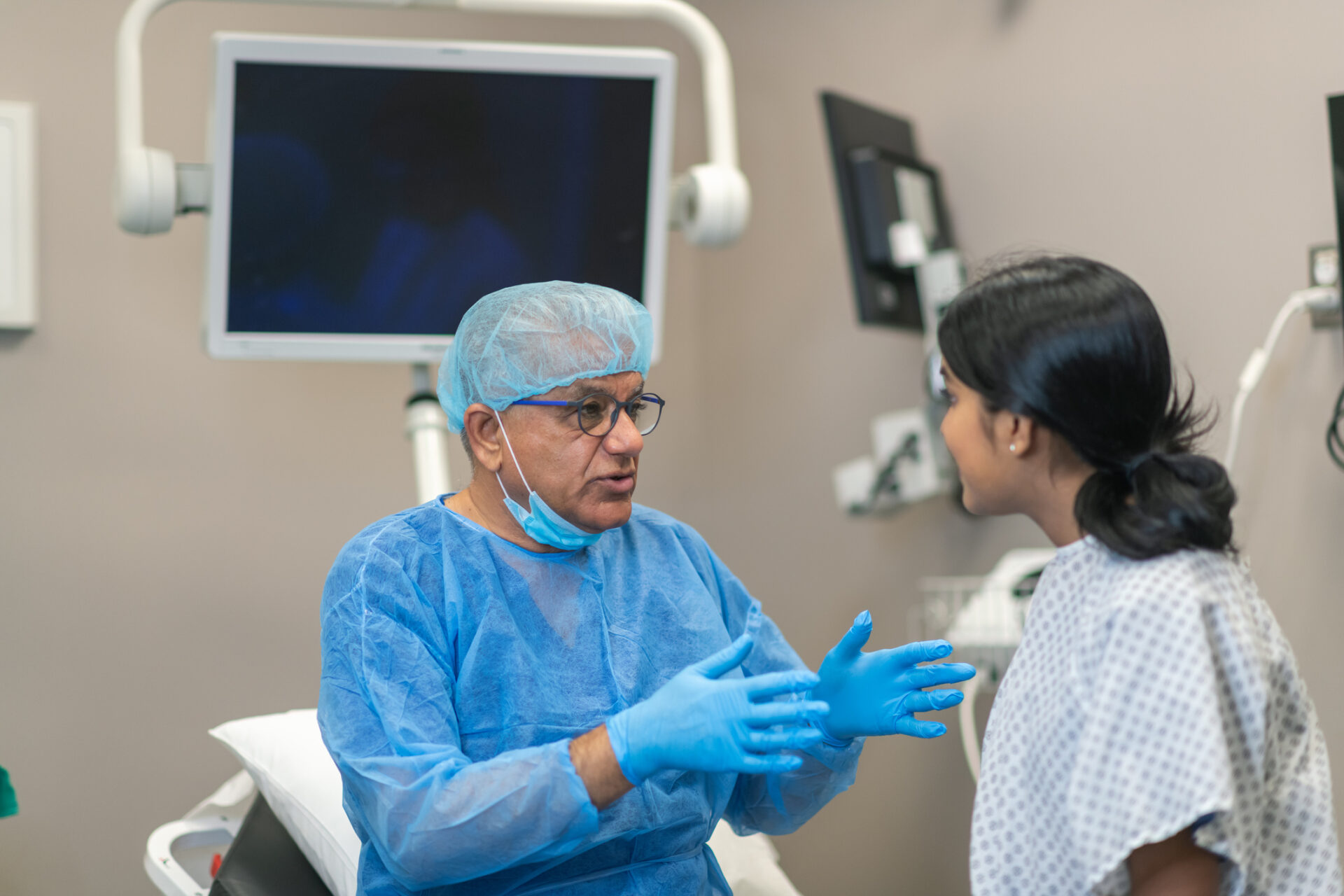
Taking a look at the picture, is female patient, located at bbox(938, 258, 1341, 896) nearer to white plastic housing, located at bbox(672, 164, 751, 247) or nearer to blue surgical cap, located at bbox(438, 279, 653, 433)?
blue surgical cap, located at bbox(438, 279, 653, 433)

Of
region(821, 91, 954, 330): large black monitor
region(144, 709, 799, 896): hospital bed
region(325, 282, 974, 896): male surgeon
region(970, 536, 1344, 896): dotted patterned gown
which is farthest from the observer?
region(821, 91, 954, 330): large black monitor

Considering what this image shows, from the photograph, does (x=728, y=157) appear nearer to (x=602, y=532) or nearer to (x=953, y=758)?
(x=602, y=532)

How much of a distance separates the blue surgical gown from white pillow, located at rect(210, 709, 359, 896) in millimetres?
232

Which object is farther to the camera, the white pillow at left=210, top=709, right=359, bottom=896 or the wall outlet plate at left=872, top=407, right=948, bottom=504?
the wall outlet plate at left=872, top=407, right=948, bottom=504

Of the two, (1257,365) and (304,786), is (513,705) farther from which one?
(1257,365)

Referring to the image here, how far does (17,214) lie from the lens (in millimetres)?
2141

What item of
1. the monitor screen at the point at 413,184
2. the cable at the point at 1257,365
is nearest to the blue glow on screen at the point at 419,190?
the monitor screen at the point at 413,184

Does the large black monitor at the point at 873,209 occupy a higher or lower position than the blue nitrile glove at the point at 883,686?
higher

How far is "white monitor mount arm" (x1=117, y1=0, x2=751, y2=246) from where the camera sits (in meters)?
1.75

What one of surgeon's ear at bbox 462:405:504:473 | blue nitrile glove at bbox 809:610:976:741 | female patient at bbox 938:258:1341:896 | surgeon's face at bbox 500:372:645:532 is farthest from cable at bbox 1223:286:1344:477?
surgeon's ear at bbox 462:405:504:473

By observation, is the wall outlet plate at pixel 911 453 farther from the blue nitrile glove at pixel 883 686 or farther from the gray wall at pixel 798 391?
the blue nitrile glove at pixel 883 686

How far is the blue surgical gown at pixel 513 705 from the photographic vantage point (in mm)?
1130

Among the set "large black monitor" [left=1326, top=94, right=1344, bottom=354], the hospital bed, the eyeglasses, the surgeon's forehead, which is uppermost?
"large black monitor" [left=1326, top=94, right=1344, bottom=354]

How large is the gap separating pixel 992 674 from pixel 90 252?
1.77 m
